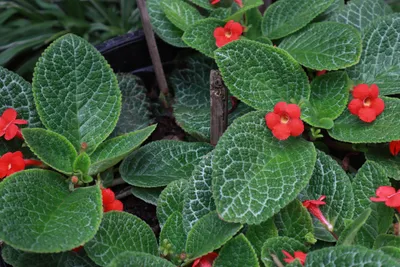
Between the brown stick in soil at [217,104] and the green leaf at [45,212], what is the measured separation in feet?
0.92

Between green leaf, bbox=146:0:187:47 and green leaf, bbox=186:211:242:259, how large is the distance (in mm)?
564

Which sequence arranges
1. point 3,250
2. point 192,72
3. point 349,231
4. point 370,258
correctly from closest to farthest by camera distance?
point 370,258 → point 349,231 → point 3,250 → point 192,72

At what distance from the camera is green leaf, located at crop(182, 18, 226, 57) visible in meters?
1.31

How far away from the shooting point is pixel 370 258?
82 centimetres

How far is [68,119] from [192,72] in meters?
0.43

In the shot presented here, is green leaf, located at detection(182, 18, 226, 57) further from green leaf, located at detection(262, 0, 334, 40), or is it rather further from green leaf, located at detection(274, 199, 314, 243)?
green leaf, located at detection(274, 199, 314, 243)

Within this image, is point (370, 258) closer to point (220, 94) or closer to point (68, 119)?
point (220, 94)

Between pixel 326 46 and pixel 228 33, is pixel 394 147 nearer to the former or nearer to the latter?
pixel 326 46

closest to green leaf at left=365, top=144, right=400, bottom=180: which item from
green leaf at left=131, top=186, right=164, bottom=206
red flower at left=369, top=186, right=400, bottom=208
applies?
red flower at left=369, top=186, right=400, bottom=208

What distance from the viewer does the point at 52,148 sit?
111 cm

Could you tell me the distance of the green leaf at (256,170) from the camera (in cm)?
96

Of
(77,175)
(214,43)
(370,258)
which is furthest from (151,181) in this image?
(370,258)

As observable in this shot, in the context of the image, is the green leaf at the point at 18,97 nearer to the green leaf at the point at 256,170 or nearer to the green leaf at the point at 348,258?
the green leaf at the point at 256,170

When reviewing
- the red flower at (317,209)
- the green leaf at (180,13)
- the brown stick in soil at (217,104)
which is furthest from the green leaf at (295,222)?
the green leaf at (180,13)
